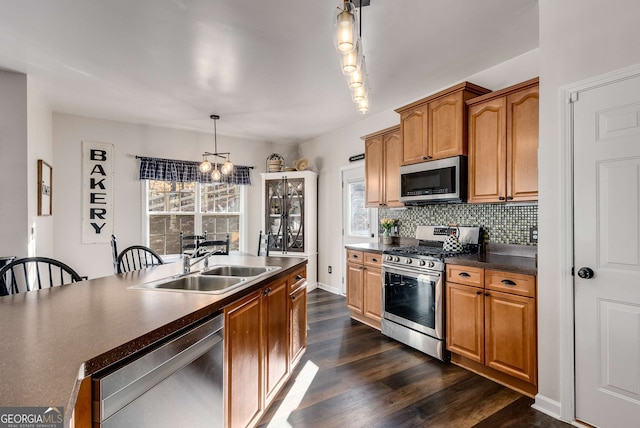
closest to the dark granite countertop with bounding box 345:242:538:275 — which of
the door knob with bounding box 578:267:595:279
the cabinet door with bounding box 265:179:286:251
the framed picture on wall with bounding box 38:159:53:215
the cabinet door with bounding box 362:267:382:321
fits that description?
the door knob with bounding box 578:267:595:279

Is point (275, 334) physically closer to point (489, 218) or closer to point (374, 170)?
point (489, 218)

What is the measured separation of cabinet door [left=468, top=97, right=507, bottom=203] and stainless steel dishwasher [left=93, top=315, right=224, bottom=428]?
241 cm

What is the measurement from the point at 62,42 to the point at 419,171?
10.8 feet

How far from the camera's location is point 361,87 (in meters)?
2.04

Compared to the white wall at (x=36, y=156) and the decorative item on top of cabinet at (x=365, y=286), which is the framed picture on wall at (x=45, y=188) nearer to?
the white wall at (x=36, y=156)

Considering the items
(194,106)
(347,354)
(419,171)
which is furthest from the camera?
(194,106)

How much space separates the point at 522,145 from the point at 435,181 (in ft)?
2.64

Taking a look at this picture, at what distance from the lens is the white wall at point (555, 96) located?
74.6 inches

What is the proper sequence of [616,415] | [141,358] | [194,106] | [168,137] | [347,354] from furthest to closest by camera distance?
[168,137] < [194,106] < [347,354] < [616,415] < [141,358]

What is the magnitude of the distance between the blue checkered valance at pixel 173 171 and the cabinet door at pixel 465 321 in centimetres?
409

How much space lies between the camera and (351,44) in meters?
1.51

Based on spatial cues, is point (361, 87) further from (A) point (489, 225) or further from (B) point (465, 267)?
(A) point (489, 225)

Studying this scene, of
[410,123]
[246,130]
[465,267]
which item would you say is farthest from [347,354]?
[246,130]

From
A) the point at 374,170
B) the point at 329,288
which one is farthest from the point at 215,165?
the point at 329,288
